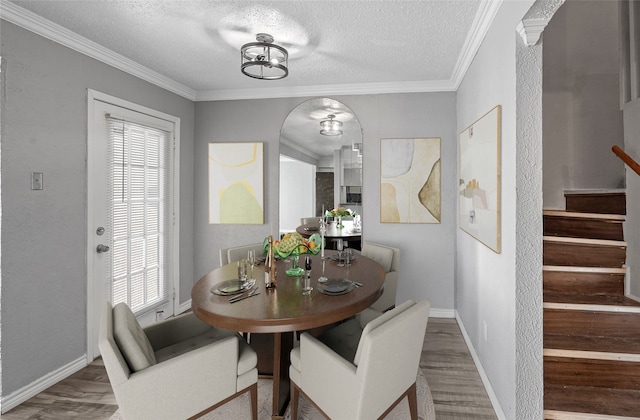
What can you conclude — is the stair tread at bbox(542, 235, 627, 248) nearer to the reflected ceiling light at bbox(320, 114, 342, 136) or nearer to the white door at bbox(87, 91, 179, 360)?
the reflected ceiling light at bbox(320, 114, 342, 136)

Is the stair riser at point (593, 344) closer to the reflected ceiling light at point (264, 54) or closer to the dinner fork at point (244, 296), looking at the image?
the dinner fork at point (244, 296)

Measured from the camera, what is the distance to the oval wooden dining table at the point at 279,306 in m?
1.49

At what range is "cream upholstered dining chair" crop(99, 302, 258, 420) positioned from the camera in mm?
1334

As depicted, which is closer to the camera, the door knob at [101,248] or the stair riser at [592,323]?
the stair riser at [592,323]

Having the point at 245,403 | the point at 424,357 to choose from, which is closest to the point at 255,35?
the point at 245,403

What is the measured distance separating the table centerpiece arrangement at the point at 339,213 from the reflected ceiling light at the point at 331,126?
857 millimetres

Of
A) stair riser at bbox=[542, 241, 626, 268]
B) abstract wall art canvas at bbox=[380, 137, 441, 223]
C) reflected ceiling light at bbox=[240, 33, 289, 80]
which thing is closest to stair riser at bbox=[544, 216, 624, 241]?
stair riser at bbox=[542, 241, 626, 268]

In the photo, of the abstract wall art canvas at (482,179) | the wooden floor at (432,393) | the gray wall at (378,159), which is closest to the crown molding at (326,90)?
the gray wall at (378,159)

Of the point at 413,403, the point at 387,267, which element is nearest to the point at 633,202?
the point at 387,267

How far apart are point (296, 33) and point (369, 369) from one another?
2.27 meters

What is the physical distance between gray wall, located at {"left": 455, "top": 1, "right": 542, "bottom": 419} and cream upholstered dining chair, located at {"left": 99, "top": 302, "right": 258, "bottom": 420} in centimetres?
141

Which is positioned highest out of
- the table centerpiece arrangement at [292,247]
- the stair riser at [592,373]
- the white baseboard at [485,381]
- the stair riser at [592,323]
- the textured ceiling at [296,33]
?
the textured ceiling at [296,33]

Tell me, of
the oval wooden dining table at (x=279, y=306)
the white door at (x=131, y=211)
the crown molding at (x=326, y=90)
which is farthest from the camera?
the crown molding at (x=326, y=90)

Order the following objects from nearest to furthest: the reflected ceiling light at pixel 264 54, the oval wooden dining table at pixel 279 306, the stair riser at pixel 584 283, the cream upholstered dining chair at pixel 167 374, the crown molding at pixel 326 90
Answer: the cream upholstered dining chair at pixel 167 374
the oval wooden dining table at pixel 279 306
the stair riser at pixel 584 283
the reflected ceiling light at pixel 264 54
the crown molding at pixel 326 90
